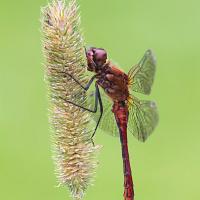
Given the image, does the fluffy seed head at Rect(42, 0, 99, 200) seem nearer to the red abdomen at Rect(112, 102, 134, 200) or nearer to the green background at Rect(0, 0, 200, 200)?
the red abdomen at Rect(112, 102, 134, 200)

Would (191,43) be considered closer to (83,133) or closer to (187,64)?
(187,64)

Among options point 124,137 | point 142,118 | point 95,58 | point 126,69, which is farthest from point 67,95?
point 126,69

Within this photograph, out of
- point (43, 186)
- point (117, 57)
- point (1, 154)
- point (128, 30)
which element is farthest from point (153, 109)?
point (128, 30)

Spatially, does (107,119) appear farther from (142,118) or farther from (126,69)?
(126,69)

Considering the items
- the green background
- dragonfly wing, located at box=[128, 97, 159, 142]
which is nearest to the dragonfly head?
dragonfly wing, located at box=[128, 97, 159, 142]

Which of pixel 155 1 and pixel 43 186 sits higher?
pixel 155 1

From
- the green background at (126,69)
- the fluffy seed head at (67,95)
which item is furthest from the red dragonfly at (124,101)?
the green background at (126,69)
